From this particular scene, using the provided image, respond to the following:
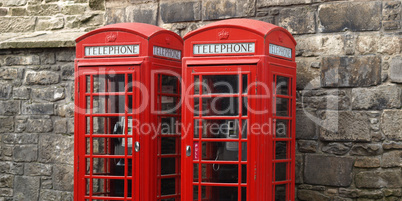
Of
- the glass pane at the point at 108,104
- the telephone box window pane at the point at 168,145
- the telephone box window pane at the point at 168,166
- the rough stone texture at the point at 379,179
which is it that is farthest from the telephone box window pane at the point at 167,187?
the rough stone texture at the point at 379,179

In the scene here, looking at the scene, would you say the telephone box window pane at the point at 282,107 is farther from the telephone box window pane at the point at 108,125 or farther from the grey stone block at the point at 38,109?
the grey stone block at the point at 38,109

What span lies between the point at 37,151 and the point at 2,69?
1307 millimetres

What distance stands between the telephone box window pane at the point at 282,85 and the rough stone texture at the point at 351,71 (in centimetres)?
72

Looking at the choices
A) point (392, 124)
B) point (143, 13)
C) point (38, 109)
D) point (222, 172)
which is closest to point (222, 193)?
point (222, 172)

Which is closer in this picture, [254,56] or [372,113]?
[254,56]

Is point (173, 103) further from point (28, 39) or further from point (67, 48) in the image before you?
point (28, 39)

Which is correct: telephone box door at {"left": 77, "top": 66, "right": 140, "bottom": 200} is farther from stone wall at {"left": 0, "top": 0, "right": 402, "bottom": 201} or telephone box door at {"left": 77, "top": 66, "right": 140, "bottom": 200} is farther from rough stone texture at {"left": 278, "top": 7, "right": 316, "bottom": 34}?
rough stone texture at {"left": 278, "top": 7, "right": 316, "bottom": 34}

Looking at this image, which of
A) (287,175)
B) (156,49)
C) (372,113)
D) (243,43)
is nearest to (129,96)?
(156,49)

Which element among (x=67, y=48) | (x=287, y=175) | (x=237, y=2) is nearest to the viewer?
(x=287, y=175)

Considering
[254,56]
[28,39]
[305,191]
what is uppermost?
[28,39]

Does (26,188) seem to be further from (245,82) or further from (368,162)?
(368,162)

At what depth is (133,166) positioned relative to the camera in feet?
19.6

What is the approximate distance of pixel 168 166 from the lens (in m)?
6.37

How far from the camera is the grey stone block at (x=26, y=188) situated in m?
7.78
